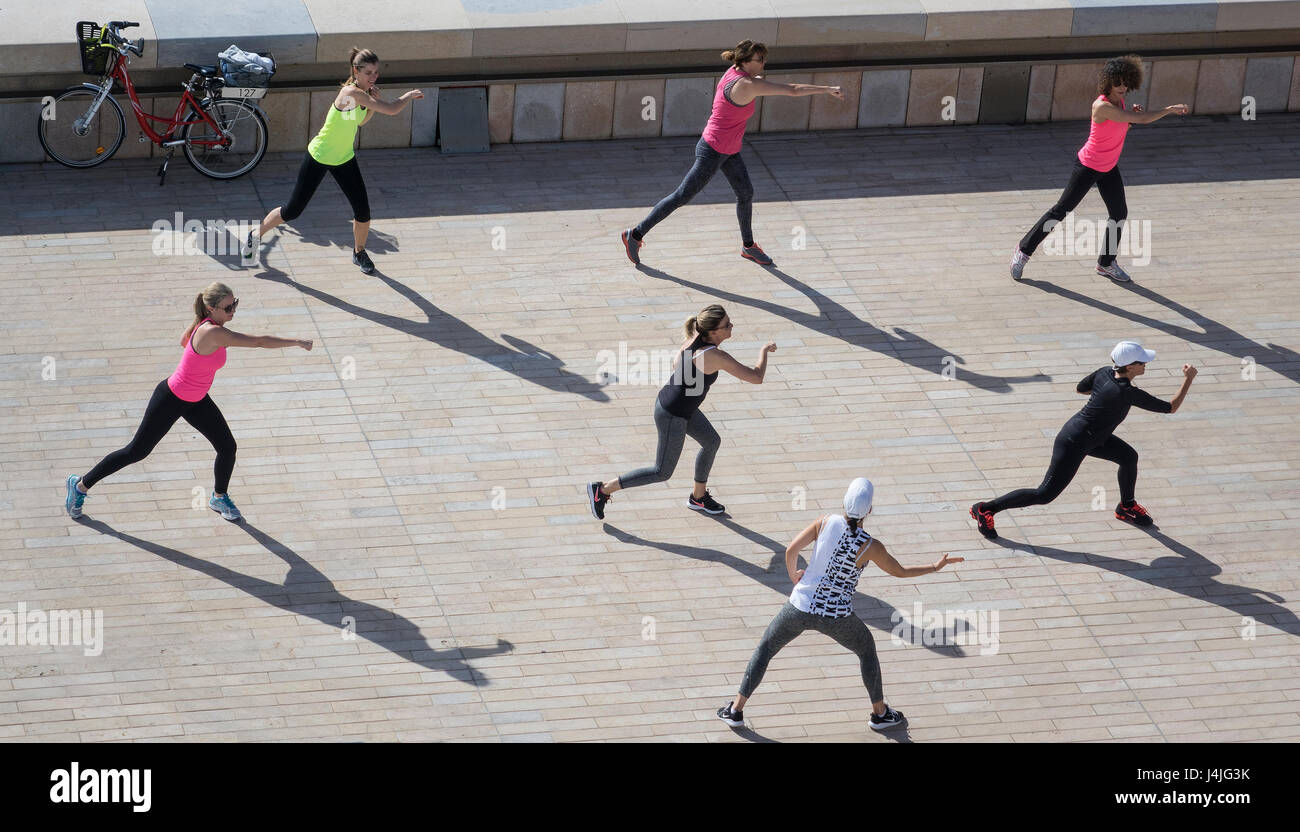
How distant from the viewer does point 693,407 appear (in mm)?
10484

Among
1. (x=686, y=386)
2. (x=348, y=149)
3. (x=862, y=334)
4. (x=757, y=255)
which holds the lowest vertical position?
(x=862, y=334)

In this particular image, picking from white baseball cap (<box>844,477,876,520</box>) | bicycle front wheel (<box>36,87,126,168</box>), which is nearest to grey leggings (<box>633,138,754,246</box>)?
bicycle front wheel (<box>36,87,126,168</box>)

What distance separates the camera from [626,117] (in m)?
15.5

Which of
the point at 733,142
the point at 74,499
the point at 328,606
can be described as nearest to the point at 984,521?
the point at 733,142

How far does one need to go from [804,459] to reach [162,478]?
4.19 m

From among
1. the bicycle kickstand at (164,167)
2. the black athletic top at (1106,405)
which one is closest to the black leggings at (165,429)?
the bicycle kickstand at (164,167)

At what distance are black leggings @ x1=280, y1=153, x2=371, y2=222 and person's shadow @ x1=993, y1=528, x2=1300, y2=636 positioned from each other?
212 inches

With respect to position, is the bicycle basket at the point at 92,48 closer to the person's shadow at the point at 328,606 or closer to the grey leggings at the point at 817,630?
the person's shadow at the point at 328,606

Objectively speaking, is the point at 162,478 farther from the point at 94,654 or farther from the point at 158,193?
the point at 158,193

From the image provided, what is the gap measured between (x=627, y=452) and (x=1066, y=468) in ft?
9.40

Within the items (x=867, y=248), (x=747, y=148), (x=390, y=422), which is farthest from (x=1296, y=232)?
(x=390, y=422)

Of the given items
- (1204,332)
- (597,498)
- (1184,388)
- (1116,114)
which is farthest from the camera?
(1204,332)

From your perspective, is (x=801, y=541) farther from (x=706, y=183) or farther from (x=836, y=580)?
(x=706, y=183)

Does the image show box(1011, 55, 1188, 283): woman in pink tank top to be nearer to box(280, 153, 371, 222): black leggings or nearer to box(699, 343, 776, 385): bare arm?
box(699, 343, 776, 385): bare arm
